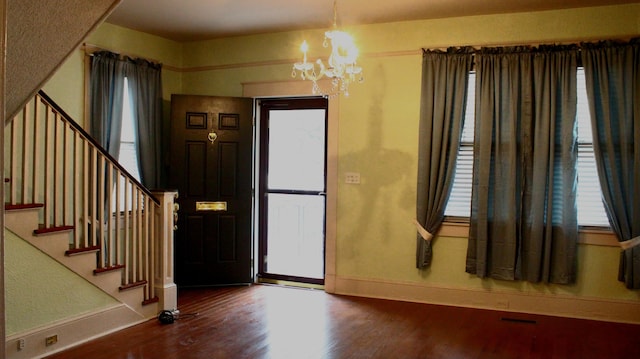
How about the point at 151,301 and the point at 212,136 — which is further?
the point at 212,136

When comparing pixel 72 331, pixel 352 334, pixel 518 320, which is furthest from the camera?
pixel 518 320

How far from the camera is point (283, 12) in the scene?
4883 millimetres

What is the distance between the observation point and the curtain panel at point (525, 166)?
180 inches

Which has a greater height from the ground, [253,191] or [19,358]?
[253,191]

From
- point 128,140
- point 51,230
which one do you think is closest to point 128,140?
point 128,140

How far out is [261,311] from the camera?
4719 mm

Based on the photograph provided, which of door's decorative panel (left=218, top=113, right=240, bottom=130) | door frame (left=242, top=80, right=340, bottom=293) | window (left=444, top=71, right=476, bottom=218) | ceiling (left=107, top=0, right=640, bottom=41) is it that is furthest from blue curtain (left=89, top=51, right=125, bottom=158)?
window (left=444, top=71, right=476, bottom=218)

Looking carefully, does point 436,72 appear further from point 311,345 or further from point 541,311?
point 311,345

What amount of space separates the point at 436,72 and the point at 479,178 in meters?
1.11

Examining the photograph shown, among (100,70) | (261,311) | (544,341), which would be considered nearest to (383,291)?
(261,311)

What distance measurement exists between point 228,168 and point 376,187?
5.47 feet

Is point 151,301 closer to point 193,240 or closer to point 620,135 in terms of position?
point 193,240

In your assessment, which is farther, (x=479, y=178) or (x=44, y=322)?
(x=479, y=178)

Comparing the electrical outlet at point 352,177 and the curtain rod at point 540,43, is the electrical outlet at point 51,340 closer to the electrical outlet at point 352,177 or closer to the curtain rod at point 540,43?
the electrical outlet at point 352,177
